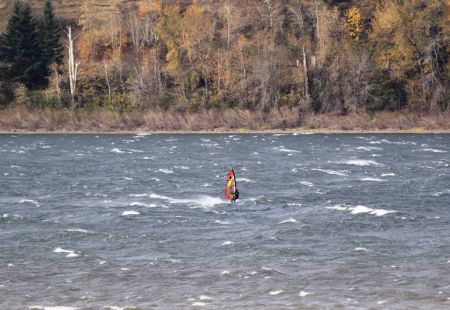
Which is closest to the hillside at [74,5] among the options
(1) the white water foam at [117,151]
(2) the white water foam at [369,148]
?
(2) the white water foam at [369,148]

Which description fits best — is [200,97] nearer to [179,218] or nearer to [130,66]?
[130,66]

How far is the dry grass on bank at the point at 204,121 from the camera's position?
309 ft

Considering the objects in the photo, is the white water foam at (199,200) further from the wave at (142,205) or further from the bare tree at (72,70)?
the bare tree at (72,70)

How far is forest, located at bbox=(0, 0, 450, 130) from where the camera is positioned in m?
100

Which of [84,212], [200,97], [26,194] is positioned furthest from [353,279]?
[200,97]

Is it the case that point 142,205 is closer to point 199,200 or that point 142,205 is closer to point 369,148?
point 199,200

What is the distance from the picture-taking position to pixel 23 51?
105062 millimetres

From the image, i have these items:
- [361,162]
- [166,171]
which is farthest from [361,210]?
[361,162]

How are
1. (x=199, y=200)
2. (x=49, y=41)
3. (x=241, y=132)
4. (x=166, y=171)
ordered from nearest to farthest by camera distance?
(x=199, y=200) < (x=166, y=171) < (x=241, y=132) < (x=49, y=41)

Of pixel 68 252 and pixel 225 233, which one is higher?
pixel 68 252

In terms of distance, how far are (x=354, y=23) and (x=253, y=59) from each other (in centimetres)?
1514

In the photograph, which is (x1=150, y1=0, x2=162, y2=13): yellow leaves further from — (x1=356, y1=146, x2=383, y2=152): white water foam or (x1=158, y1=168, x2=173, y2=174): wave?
(x1=158, y1=168, x2=173, y2=174): wave

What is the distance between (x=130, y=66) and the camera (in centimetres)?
11075

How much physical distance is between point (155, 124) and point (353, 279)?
70.4m
